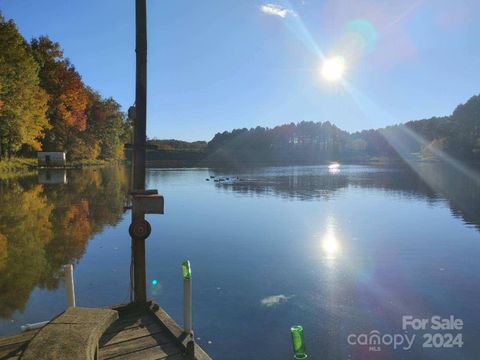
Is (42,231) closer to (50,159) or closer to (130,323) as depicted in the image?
(130,323)

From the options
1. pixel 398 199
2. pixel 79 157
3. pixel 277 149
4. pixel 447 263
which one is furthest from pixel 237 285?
pixel 277 149

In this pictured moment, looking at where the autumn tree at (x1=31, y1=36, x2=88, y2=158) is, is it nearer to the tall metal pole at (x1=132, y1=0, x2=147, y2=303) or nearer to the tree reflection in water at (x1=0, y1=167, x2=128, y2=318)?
the tree reflection in water at (x1=0, y1=167, x2=128, y2=318)

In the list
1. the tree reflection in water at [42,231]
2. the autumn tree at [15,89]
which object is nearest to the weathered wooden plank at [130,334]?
the tree reflection in water at [42,231]

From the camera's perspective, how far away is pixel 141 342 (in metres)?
5.98

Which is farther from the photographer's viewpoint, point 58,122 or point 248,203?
point 58,122

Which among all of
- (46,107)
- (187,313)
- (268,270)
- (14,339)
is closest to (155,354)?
(187,313)

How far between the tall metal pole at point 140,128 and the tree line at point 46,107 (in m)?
41.4

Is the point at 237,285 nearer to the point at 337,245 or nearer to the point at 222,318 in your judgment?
the point at 222,318

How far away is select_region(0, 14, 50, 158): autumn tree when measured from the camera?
43688mm

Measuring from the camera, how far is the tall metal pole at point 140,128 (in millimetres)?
7266

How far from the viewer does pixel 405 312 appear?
9.34 meters

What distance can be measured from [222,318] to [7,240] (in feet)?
34.4

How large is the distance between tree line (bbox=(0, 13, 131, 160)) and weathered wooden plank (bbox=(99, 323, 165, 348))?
43152 mm

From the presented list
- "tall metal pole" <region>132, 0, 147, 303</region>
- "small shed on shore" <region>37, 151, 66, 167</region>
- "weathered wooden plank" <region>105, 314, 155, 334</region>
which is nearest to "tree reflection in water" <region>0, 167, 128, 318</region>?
"tall metal pole" <region>132, 0, 147, 303</region>
